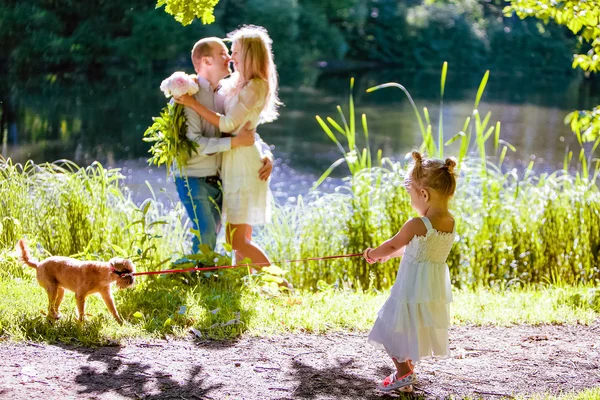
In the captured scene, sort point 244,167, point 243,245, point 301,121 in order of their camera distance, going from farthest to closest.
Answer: point 301,121, point 243,245, point 244,167

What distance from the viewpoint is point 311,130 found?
57.1 ft

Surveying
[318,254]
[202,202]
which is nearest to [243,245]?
[202,202]

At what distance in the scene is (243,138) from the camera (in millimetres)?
4496

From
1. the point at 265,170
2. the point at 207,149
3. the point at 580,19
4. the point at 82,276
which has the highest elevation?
the point at 580,19

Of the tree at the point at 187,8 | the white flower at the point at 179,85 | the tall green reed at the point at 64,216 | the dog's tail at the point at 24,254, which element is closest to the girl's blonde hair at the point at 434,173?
the tree at the point at 187,8

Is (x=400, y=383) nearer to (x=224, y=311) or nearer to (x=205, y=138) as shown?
(x=224, y=311)

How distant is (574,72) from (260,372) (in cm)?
2955

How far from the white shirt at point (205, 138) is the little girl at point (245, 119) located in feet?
0.22

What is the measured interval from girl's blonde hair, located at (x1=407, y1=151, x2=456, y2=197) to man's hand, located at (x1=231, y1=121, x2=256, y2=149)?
5.46 feet

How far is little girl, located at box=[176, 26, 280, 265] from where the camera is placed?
4426mm

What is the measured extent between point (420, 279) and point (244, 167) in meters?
1.78

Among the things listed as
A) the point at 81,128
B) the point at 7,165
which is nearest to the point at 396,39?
the point at 81,128

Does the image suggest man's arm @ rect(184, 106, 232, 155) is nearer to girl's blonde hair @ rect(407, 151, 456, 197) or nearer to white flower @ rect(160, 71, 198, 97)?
white flower @ rect(160, 71, 198, 97)

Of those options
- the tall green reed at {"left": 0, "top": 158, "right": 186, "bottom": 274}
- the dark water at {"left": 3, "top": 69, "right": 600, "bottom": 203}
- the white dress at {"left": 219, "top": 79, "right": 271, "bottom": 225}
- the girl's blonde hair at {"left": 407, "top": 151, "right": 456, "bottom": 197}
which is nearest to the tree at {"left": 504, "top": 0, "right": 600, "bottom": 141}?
the white dress at {"left": 219, "top": 79, "right": 271, "bottom": 225}
